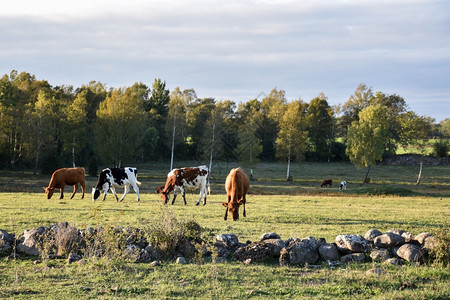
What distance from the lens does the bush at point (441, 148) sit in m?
85.4

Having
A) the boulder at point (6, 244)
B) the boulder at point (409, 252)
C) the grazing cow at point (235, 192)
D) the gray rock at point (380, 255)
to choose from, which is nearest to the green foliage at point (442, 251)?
the boulder at point (409, 252)

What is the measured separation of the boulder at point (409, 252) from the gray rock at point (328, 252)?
1574 millimetres

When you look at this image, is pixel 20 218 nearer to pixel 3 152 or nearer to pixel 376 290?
pixel 376 290

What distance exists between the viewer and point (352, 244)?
11.0m

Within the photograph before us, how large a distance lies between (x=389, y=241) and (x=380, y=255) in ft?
1.92

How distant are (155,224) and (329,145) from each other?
83.8 meters

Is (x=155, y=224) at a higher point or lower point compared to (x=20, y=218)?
higher

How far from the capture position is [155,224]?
11492 millimetres

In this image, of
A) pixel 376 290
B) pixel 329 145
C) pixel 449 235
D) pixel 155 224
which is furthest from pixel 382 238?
pixel 329 145

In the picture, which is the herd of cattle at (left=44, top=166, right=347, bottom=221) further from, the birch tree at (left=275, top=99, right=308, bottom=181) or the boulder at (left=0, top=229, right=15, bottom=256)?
the birch tree at (left=275, top=99, right=308, bottom=181)

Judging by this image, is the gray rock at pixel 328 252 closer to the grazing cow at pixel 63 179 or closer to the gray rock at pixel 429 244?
the gray rock at pixel 429 244

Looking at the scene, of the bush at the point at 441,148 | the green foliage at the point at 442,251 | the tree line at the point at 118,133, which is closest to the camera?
the green foliage at the point at 442,251

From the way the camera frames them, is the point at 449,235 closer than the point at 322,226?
Yes

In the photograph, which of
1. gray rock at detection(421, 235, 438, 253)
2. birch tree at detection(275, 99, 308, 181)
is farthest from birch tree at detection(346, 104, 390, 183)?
gray rock at detection(421, 235, 438, 253)
